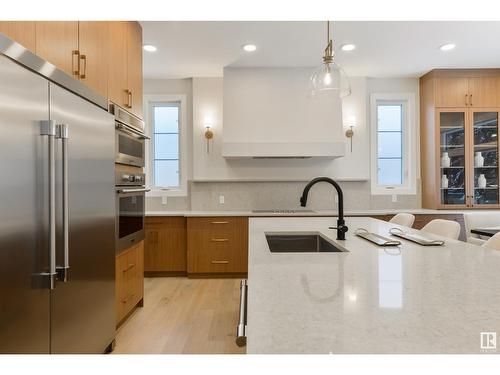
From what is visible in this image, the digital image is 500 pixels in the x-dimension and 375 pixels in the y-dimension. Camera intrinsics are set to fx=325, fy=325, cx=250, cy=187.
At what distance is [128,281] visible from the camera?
8.57ft

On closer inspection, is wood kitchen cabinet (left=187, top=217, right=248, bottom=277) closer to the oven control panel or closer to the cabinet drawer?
the cabinet drawer

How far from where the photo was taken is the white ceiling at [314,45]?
3068 millimetres

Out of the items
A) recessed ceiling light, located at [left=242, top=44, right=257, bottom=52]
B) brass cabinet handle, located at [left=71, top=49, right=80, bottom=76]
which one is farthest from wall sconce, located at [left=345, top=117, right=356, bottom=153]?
brass cabinet handle, located at [left=71, top=49, right=80, bottom=76]

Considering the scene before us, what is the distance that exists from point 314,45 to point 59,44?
2.60 meters

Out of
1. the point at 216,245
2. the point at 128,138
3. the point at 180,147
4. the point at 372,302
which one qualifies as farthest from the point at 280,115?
the point at 372,302

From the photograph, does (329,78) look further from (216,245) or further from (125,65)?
(216,245)

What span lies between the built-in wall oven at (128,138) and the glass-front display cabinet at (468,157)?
367 cm

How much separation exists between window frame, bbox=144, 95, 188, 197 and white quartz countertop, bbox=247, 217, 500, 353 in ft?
11.2

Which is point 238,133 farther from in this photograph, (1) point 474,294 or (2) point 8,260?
(1) point 474,294

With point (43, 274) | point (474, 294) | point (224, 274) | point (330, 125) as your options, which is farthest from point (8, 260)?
point (330, 125)

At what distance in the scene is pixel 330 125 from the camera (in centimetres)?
407

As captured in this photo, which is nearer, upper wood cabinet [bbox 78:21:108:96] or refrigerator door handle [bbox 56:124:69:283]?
refrigerator door handle [bbox 56:124:69:283]

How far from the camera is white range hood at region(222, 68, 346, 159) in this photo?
4.02 m

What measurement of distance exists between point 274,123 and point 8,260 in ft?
10.8
